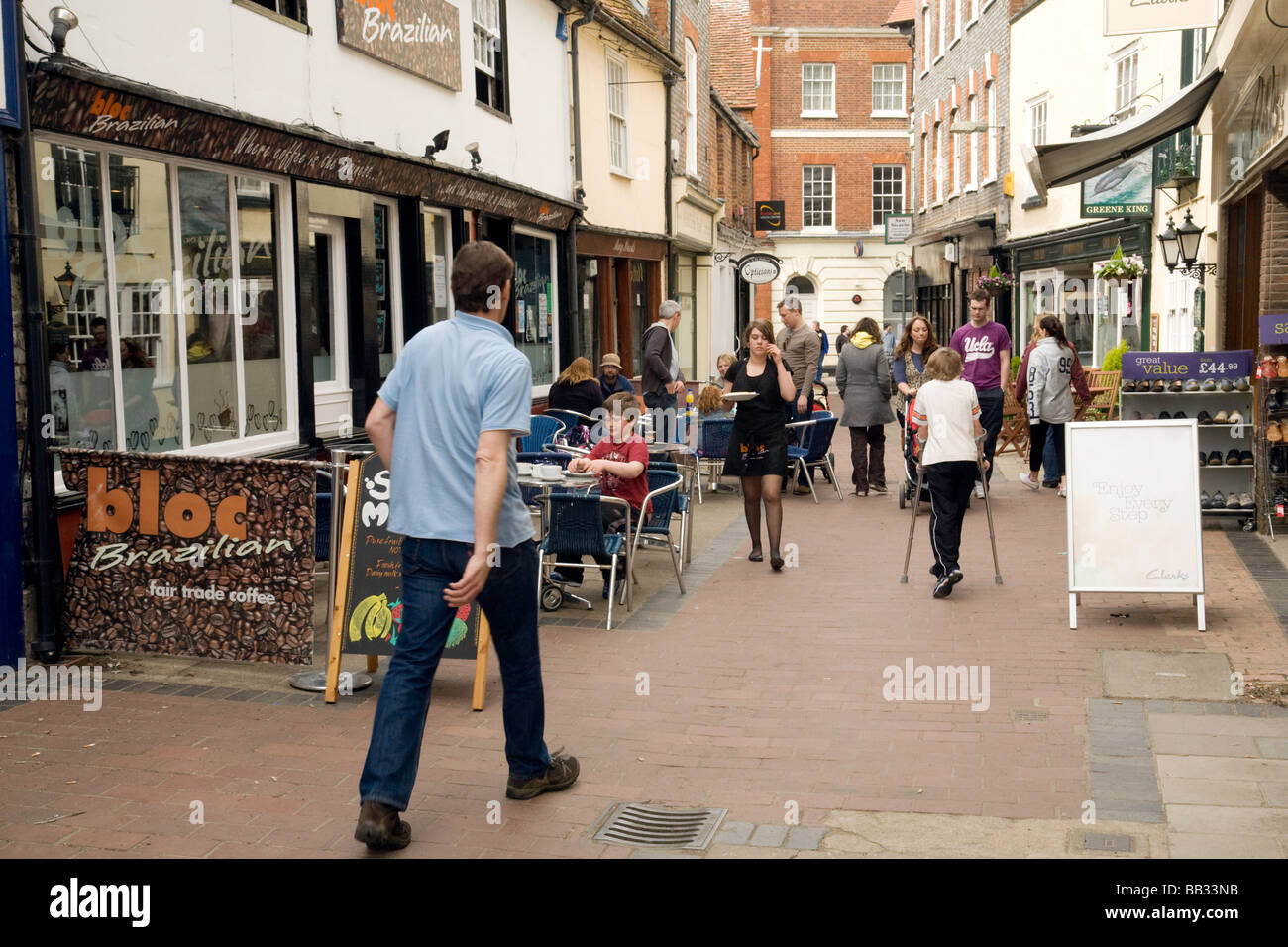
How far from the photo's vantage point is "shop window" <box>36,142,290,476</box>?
303 inches

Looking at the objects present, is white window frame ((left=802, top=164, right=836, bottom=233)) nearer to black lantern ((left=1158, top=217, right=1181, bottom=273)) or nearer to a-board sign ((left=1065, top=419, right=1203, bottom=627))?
black lantern ((left=1158, top=217, right=1181, bottom=273))

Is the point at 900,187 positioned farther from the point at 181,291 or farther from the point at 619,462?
the point at 181,291

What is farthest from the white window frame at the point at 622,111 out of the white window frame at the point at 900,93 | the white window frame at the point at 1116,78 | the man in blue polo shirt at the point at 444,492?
the white window frame at the point at 900,93

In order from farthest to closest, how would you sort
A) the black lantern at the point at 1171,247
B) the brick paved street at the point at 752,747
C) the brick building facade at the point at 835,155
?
the brick building facade at the point at 835,155 → the black lantern at the point at 1171,247 → the brick paved street at the point at 752,747

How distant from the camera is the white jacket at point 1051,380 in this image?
13.1 metres

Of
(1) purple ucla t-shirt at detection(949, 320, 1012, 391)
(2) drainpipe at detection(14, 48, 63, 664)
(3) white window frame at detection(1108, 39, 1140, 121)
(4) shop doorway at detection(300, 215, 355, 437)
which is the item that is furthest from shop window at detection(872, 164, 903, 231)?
(2) drainpipe at detection(14, 48, 63, 664)

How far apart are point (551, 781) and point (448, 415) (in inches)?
58.2

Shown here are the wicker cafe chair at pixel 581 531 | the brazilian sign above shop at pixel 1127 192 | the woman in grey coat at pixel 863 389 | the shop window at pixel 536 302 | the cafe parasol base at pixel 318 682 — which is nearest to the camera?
the cafe parasol base at pixel 318 682

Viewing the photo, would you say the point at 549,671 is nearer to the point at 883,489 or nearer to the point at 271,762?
the point at 271,762

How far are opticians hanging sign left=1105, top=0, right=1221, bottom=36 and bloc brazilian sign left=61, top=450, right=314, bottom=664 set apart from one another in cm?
819

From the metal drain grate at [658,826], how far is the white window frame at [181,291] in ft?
10.9

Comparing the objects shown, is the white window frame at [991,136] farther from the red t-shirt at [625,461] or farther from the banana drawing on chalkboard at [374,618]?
the banana drawing on chalkboard at [374,618]

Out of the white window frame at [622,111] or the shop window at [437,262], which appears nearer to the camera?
the shop window at [437,262]

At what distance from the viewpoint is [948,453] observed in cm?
880
